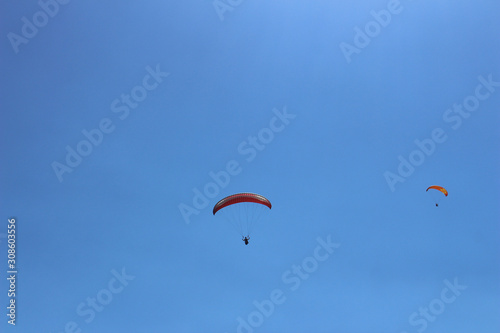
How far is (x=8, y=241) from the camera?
3197 cm

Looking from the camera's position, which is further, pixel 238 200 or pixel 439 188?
pixel 439 188

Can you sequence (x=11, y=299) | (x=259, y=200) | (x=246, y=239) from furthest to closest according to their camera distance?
(x=246, y=239) → (x=11, y=299) → (x=259, y=200)

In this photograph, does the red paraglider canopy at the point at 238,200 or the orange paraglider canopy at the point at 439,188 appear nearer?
the red paraglider canopy at the point at 238,200

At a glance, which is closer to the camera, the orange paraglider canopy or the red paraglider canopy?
the red paraglider canopy

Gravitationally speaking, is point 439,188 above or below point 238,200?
above

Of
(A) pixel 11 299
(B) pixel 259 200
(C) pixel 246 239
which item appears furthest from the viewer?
(C) pixel 246 239

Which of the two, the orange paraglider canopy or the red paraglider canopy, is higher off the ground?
the orange paraglider canopy

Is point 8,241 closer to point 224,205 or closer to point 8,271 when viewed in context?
point 8,271

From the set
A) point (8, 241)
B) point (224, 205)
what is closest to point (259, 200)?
point (224, 205)

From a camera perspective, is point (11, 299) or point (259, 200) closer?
point (259, 200)

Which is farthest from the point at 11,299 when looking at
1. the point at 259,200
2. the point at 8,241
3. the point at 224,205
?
the point at 259,200

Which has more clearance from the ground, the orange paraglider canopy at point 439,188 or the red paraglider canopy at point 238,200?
the orange paraglider canopy at point 439,188

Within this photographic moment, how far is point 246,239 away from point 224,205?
6669 millimetres

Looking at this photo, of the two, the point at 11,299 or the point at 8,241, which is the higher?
the point at 8,241
